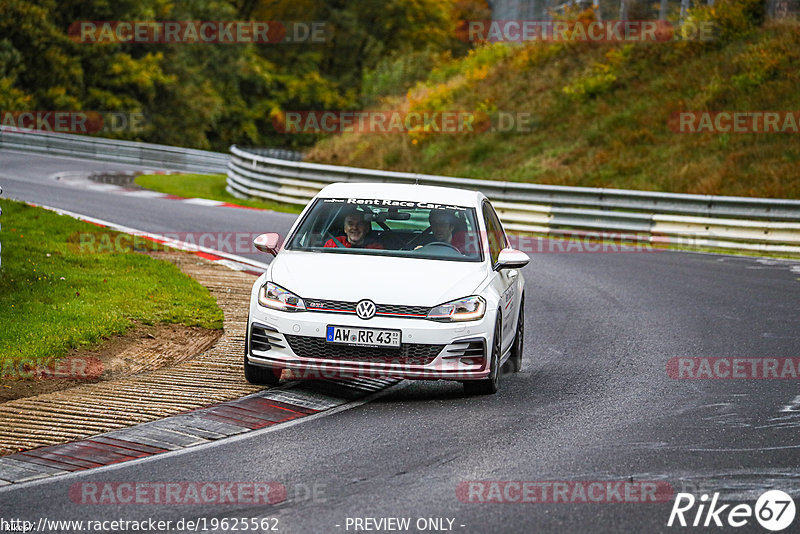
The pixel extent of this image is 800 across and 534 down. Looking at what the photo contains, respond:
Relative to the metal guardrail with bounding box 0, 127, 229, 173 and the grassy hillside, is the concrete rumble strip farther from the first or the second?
the metal guardrail with bounding box 0, 127, 229, 173

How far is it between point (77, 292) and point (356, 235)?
3.84m

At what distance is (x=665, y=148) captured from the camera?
28.1 m

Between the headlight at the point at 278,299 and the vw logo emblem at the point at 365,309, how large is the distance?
44cm

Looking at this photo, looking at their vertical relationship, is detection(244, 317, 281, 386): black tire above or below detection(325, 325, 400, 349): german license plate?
below

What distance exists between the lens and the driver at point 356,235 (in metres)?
9.21

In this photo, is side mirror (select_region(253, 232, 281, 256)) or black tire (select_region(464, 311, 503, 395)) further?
side mirror (select_region(253, 232, 281, 256))

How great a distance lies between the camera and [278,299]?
27.4 ft

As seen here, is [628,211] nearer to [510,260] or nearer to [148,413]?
[510,260]

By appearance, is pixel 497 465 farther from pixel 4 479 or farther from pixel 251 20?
pixel 251 20

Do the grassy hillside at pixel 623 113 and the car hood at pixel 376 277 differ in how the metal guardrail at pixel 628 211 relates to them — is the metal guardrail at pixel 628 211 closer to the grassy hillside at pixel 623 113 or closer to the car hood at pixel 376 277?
the grassy hillside at pixel 623 113

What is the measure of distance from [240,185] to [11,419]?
69.0ft

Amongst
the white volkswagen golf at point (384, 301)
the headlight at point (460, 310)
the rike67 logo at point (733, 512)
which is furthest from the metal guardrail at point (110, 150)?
the rike67 logo at point (733, 512)

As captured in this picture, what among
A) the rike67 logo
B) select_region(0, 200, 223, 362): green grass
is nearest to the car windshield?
select_region(0, 200, 223, 362): green grass

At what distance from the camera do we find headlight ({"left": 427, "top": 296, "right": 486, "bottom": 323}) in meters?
8.20
